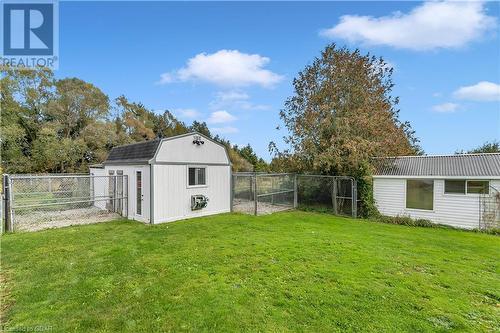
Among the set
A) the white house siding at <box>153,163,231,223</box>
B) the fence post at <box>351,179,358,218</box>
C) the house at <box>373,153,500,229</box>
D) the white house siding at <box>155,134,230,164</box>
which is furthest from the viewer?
the fence post at <box>351,179,358,218</box>

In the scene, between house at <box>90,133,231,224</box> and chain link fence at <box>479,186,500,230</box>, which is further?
chain link fence at <box>479,186,500,230</box>

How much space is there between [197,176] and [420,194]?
9177 mm

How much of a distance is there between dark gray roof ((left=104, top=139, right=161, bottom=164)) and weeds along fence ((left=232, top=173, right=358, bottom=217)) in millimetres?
4431

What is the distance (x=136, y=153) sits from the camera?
10.2m

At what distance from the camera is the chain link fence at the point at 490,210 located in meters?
9.34

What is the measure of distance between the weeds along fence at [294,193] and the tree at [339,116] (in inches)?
25.6

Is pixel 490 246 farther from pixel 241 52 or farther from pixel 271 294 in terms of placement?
pixel 241 52

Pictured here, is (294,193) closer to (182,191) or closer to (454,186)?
(182,191)

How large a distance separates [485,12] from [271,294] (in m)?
10.9

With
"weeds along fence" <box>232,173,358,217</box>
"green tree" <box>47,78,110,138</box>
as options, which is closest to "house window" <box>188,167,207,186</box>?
"weeds along fence" <box>232,173,358,217</box>

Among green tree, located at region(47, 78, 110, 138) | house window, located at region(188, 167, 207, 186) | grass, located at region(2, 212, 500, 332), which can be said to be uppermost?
green tree, located at region(47, 78, 110, 138)

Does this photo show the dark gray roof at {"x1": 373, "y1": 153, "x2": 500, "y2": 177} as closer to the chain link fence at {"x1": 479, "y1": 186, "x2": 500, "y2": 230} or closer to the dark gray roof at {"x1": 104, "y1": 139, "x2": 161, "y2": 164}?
the chain link fence at {"x1": 479, "y1": 186, "x2": 500, "y2": 230}

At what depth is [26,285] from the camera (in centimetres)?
413

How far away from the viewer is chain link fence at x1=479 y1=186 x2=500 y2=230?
9.34 meters
